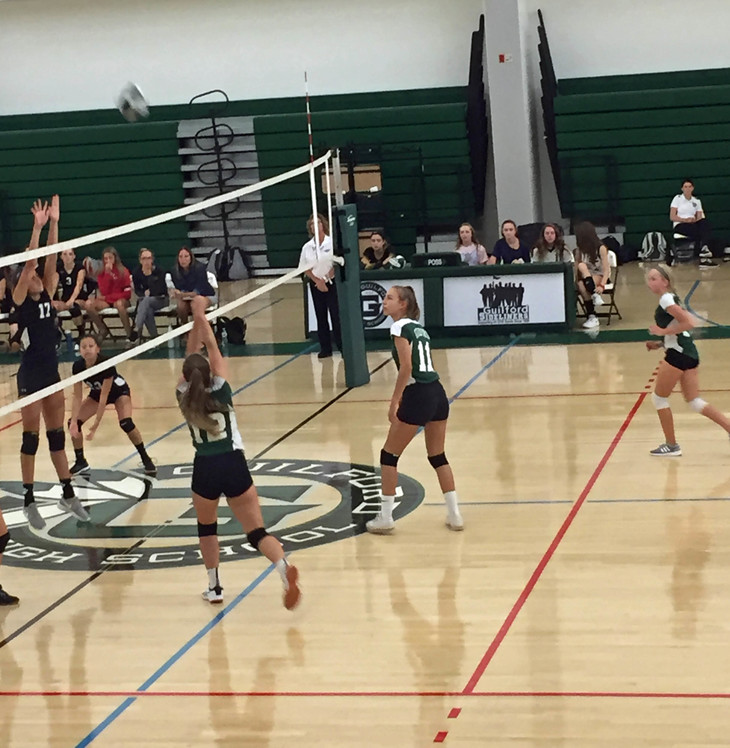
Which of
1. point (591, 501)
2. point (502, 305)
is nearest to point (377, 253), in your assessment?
point (502, 305)

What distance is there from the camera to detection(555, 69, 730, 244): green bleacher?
22938 mm

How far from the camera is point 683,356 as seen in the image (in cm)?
974

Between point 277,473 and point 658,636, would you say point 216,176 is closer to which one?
point 277,473

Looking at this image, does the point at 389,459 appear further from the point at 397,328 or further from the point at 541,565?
the point at 541,565

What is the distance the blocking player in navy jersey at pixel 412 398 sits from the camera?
8.34m

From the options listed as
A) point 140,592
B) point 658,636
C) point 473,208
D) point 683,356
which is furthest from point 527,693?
point 473,208

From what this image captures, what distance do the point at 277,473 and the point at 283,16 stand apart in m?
16.1

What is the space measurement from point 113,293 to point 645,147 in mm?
10263

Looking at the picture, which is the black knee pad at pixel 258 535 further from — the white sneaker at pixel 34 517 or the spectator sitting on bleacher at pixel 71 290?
the spectator sitting on bleacher at pixel 71 290

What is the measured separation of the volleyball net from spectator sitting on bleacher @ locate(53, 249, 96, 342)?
0.45 metres

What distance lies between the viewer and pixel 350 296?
44.3 feet

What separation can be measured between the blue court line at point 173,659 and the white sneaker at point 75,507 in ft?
6.11

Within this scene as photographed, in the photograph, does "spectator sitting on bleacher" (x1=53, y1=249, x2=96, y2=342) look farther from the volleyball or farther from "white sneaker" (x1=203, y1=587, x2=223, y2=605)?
"white sneaker" (x1=203, y1=587, x2=223, y2=605)

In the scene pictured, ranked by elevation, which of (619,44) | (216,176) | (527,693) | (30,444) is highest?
(619,44)
